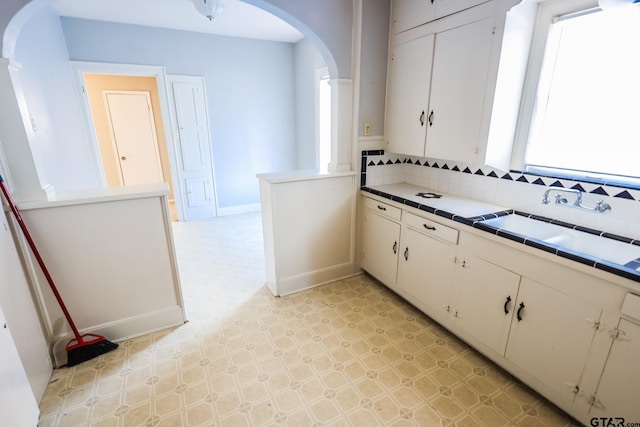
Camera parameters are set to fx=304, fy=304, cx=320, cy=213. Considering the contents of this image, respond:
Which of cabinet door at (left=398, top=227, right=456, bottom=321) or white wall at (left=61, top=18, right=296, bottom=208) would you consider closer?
cabinet door at (left=398, top=227, right=456, bottom=321)

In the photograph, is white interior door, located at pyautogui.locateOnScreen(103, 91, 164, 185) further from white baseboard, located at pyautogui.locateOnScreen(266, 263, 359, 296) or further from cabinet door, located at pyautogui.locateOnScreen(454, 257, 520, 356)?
cabinet door, located at pyautogui.locateOnScreen(454, 257, 520, 356)

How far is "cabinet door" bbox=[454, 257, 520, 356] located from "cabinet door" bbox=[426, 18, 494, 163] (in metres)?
0.79

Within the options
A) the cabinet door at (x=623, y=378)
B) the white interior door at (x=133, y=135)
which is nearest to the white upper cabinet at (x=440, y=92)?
the cabinet door at (x=623, y=378)

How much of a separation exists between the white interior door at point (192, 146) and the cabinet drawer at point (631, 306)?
15.5ft

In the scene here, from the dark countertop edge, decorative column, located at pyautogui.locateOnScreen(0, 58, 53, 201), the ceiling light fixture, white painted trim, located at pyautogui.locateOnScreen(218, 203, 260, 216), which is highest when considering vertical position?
the ceiling light fixture

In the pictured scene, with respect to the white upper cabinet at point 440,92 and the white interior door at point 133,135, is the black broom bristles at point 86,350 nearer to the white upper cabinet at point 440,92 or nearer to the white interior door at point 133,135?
the white upper cabinet at point 440,92

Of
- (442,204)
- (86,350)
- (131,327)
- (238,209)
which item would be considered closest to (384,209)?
(442,204)

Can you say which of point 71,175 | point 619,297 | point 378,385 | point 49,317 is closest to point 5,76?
point 49,317

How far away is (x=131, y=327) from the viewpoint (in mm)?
2199

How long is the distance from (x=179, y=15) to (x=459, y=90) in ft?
10.9

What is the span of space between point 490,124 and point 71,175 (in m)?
3.84

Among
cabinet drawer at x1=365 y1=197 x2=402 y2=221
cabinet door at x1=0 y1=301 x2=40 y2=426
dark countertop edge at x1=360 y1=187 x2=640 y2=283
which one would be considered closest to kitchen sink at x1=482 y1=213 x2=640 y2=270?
dark countertop edge at x1=360 y1=187 x2=640 y2=283

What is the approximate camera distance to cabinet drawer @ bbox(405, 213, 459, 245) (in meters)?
2.04

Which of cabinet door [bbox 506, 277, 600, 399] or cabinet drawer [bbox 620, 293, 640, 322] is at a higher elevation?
cabinet drawer [bbox 620, 293, 640, 322]
